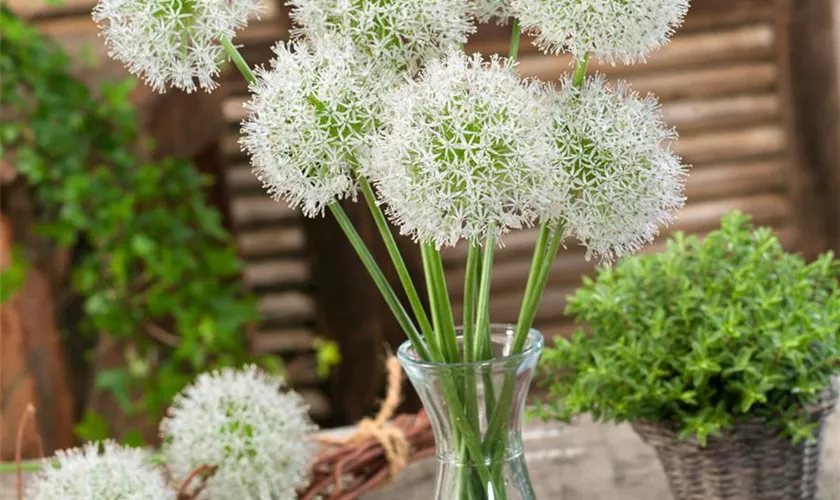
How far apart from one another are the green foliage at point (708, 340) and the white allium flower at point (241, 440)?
219 mm

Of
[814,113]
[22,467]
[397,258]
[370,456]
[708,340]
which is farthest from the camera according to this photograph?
[814,113]

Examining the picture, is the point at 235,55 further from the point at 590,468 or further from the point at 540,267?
the point at 590,468

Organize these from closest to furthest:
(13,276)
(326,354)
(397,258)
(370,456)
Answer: (397,258) < (370,456) < (13,276) < (326,354)

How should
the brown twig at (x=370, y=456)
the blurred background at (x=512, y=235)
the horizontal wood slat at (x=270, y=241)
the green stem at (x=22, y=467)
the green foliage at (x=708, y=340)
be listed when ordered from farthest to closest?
the horizontal wood slat at (x=270, y=241), the blurred background at (x=512, y=235), the green stem at (x=22, y=467), the brown twig at (x=370, y=456), the green foliage at (x=708, y=340)

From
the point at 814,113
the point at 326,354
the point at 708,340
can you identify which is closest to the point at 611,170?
the point at 708,340

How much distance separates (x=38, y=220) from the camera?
2.17 m

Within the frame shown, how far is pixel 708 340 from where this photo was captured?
85 centimetres

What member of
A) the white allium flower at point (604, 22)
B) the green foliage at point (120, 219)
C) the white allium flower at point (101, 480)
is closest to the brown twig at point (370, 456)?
the white allium flower at point (101, 480)

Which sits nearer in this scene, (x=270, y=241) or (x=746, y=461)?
(x=746, y=461)

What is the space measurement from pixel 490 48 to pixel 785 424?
A: 1.96 metres

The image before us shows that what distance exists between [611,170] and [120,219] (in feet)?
5.25

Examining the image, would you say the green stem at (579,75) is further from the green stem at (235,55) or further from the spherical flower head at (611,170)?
the green stem at (235,55)

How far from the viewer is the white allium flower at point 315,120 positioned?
2.00 ft

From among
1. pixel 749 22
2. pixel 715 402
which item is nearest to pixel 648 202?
pixel 715 402
